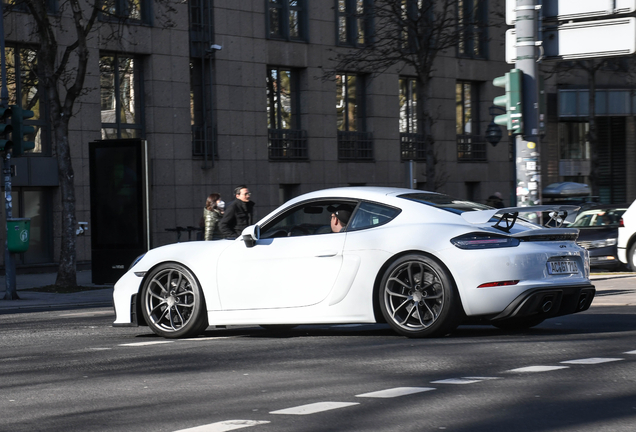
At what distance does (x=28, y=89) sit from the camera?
26.7 metres

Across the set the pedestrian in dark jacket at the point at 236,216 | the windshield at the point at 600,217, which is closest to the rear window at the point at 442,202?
the pedestrian in dark jacket at the point at 236,216

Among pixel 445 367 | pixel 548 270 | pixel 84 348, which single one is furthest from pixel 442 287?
pixel 84 348

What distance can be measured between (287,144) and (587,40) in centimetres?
2020

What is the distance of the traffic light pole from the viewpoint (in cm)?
1366

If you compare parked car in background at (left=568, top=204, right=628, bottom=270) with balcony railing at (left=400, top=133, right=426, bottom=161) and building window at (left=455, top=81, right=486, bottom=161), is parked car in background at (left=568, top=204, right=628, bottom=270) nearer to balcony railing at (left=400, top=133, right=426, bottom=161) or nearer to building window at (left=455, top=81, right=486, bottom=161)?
balcony railing at (left=400, top=133, right=426, bottom=161)

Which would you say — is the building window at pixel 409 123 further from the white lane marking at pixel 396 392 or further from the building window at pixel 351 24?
the white lane marking at pixel 396 392

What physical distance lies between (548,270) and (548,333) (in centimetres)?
83

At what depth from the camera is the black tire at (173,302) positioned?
1000cm

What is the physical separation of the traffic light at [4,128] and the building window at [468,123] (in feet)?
77.9

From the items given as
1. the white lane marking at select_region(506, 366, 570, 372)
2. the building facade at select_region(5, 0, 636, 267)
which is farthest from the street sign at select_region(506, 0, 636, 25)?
the building facade at select_region(5, 0, 636, 267)

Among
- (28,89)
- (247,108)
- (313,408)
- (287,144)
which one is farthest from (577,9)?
(287,144)

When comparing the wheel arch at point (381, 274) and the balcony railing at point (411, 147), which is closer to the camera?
the wheel arch at point (381, 274)

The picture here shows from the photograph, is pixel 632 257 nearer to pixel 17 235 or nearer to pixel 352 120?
pixel 17 235

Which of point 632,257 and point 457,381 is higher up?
point 457,381
